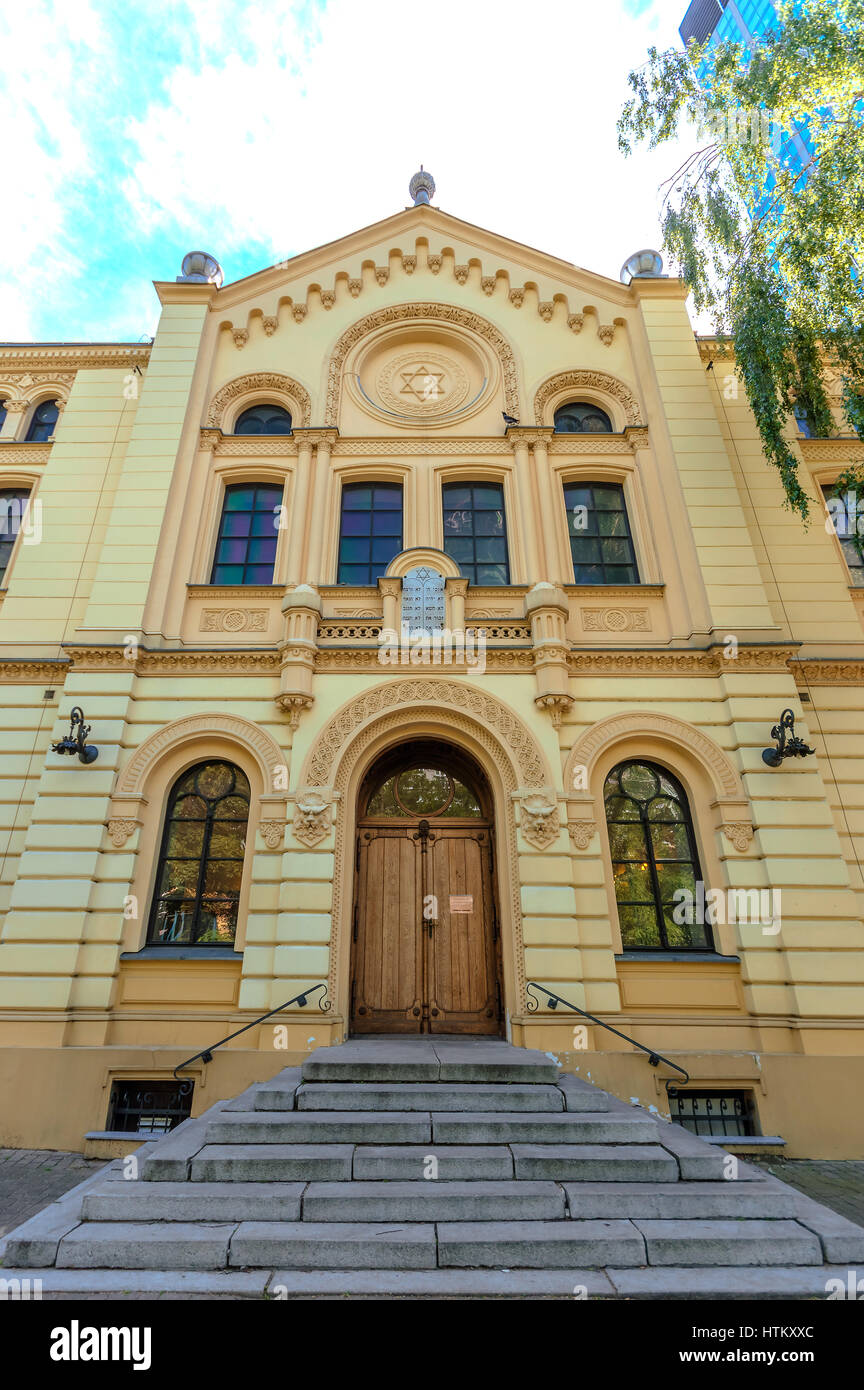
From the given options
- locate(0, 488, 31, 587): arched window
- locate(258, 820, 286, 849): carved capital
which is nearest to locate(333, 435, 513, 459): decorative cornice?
locate(0, 488, 31, 587): arched window

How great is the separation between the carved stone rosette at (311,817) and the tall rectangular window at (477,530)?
4569 millimetres

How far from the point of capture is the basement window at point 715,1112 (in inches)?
322

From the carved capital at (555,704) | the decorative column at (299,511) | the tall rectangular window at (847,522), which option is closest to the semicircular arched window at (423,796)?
the carved capital at (555,704)

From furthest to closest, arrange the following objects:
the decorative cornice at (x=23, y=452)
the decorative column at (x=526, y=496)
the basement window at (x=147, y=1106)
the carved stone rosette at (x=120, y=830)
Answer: the decorative cornice at (x=23, y=452), the decorative column at (x=526, y=496), the carved stone rosette at (x=120, y=830), the basement window at (x=147, y=1106)

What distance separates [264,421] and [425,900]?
32.1 ft

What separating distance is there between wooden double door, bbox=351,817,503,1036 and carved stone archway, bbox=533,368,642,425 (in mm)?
8175

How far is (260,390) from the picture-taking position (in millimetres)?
13094

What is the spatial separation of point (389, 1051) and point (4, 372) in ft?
52.1

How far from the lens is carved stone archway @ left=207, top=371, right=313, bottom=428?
12.8 meters

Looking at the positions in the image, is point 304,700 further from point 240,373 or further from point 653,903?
point 240,373

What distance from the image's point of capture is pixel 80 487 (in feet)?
40.8

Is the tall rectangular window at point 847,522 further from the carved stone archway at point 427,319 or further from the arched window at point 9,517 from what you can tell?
the arched window at point 9,517

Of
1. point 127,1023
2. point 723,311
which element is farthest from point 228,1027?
point 723,311

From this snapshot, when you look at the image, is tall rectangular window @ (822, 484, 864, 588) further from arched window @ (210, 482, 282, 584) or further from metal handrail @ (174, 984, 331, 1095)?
metal handrail @ (174, 984, 331, 1095)
